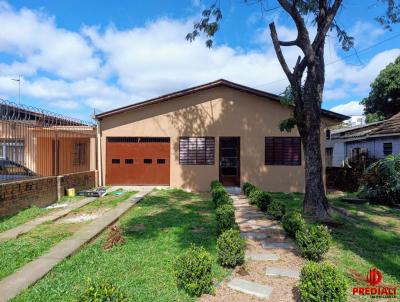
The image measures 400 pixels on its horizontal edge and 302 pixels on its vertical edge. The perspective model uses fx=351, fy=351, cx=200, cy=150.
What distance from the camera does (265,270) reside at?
206 inches

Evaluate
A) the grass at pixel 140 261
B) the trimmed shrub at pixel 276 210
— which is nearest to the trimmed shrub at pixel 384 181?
the trimmed shrub at pixel 276 210

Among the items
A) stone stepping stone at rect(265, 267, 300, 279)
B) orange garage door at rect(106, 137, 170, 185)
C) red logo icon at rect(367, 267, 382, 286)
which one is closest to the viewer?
red logo icon at rect(367, 267, 382, 286)

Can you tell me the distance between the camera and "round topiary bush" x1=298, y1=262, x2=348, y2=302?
387 centimetres

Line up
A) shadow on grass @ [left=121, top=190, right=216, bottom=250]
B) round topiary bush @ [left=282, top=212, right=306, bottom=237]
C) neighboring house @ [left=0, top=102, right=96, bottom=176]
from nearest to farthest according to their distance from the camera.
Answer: round topiary bush @ [left=282, top=212, right=306, bottom=237] < shadow on grass @ [left=121, top=190, right=216, bottom=250] < neighboring house @ [left=0, top=102, right=96, bottom=176]

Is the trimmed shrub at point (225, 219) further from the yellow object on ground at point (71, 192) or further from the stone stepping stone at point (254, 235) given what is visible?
the yellow object on ground at point (71, 192)

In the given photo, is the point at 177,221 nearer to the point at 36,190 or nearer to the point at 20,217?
the point at 20,217

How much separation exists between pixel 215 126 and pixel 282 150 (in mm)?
3158

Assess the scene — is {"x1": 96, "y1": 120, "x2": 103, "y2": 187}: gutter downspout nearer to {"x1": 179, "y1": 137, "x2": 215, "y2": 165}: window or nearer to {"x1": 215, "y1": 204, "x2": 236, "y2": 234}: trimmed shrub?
{"x1": 179, "y1": 137, "x2": 215, "y2": 165}: window

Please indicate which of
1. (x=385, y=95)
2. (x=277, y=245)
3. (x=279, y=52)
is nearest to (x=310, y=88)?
(x=279, y=52)

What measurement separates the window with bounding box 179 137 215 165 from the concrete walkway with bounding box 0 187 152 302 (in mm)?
6990

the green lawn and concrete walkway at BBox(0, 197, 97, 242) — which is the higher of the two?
concrete walkway at BBox(0, 197, 97, 242)

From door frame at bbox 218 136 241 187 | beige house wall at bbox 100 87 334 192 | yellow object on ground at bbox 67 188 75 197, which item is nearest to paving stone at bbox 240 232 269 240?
yellow object on ground at bbox 67 188 75 197

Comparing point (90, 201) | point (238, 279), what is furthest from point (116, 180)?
point (238, 279)

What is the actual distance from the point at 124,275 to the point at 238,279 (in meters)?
1.59
